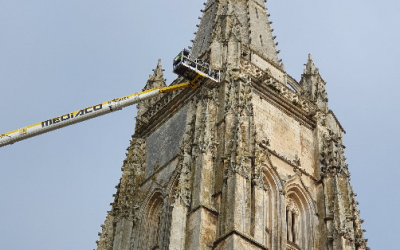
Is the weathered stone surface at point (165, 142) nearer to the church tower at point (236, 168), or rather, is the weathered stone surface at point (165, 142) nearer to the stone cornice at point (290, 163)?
the church tower at point (236, 168)

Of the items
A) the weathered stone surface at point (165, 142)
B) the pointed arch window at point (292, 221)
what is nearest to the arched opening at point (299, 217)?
the pointed arch window at point (292, 221)

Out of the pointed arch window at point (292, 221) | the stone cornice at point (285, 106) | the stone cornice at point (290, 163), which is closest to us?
the pointed arch window at point (292, 221)

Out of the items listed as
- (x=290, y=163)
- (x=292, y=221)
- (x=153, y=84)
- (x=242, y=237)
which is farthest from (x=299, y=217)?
(x=153, y=84)

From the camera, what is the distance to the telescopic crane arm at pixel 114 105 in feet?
107

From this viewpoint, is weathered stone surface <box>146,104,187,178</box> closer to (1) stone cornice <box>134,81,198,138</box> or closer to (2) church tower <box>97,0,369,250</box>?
(2) church tower <box>97,0,369,250</box>

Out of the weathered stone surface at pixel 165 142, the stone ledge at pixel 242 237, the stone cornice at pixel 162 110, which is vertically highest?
the stone cornice at pixel 162 110

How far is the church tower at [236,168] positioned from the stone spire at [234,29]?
0.29 feet

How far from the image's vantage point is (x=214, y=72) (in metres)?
32.8

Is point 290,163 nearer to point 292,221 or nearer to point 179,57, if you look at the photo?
point 292,221

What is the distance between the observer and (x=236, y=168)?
2827 centimetres

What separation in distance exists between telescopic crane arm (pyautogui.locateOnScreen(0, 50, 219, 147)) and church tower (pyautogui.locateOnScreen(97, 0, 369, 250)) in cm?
43

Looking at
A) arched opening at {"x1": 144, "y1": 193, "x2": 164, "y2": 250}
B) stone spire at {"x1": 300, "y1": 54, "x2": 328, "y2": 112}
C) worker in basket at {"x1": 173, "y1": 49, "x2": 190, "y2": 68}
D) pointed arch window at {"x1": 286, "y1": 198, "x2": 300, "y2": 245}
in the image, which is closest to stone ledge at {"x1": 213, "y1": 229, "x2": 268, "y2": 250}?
pointed arch window at {"x1": 286, "y1": 198, "x2": 300, "y2": 245}

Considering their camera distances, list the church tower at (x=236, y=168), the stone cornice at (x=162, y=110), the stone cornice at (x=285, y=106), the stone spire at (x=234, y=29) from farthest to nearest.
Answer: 1. the stone spire at (x=234, y=29)
2. the stone cornice at (x=162, y=110)
3. the stone cornice at (x=285, y=106)
4. the church tower at (x=236, y=168)

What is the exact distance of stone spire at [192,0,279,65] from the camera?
3484 cm
